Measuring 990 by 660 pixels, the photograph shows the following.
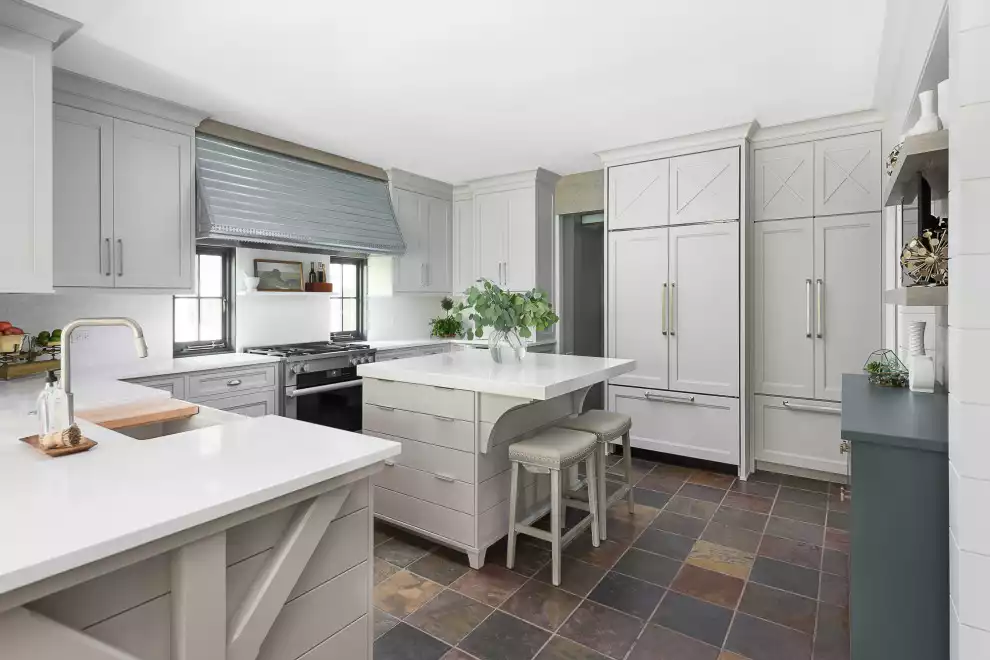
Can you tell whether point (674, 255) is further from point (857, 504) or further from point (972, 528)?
point (972, 528)

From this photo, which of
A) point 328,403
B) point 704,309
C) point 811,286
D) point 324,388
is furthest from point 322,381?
point 811,286

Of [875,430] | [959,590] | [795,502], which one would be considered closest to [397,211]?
[795,502]

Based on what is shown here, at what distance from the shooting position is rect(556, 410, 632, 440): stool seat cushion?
2881mm

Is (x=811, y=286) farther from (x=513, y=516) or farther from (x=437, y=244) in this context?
(x=437, y=244)

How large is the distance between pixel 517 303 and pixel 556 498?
99 centimetres

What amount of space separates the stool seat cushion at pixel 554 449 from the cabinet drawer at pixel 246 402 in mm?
1773

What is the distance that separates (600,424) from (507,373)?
640mm

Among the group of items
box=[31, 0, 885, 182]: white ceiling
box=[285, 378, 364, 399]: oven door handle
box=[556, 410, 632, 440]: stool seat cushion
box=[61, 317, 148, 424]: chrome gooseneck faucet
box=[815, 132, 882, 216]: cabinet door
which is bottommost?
box=[556, 410, 632, 440]: stool seat cushion

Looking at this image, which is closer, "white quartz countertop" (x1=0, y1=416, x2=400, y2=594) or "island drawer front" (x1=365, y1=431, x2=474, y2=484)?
"white quartz countertop" (x1=0, y1=416, x2=400, y2=594)

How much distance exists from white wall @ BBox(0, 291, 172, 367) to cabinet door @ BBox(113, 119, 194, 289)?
0.22m

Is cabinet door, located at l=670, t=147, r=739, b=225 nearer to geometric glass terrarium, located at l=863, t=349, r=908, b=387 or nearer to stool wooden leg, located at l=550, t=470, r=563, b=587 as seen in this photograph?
geometric glass terrarium, located at l=863, t=349, r=908, b=387

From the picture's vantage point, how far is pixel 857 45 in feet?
8.75

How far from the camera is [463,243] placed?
564cm

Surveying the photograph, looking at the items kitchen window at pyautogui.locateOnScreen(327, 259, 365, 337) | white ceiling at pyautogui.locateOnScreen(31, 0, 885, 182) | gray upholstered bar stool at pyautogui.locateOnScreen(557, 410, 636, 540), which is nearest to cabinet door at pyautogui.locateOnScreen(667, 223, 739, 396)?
white ceiling at pyautogui.locateOnScreen(31, 0, 885, 182)
